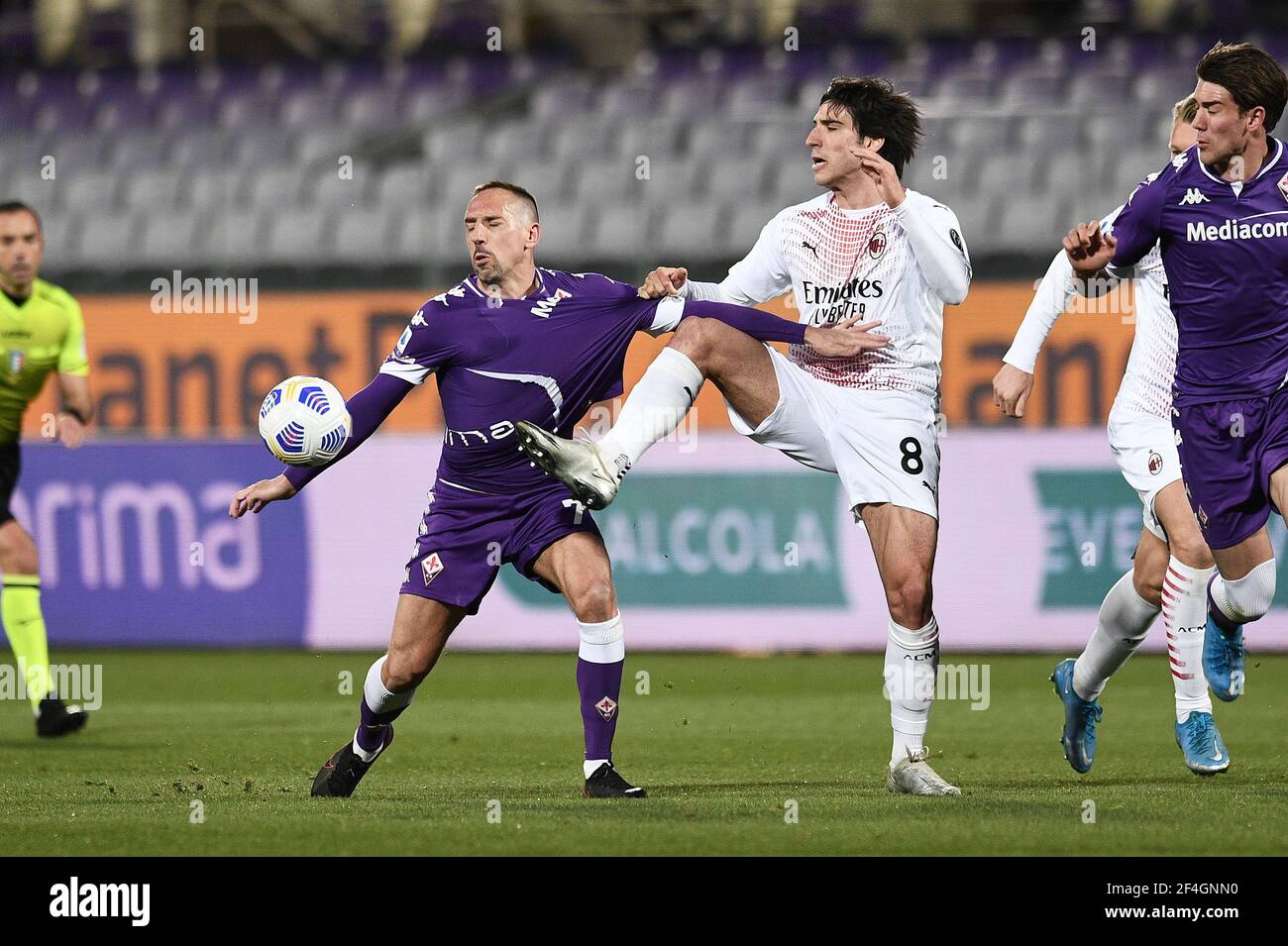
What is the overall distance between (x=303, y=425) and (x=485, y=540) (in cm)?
71

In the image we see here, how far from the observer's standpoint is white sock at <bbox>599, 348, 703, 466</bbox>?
18.8 feet

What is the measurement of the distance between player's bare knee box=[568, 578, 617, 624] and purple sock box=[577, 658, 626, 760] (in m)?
0.15

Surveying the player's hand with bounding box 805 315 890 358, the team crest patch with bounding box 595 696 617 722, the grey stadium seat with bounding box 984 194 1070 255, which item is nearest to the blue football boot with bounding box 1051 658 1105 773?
the player's hand with bounding box 805 315 890 358

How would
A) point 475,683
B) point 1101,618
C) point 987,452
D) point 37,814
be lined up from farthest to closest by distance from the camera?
point 987,452
point 475,683
point 1101,618
point 37,814

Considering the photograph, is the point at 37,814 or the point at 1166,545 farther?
the point at 1166,545

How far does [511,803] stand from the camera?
6.05 m

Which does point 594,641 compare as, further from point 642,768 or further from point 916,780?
point 642,768

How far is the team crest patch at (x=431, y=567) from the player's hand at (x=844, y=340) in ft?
4.44

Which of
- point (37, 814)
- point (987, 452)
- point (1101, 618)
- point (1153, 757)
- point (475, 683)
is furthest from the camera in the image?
point (987, 452)

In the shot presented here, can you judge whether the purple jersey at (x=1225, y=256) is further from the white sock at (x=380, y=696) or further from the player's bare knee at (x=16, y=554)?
the player's bare knee at (x=16, y=554)

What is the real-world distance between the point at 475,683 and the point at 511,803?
182 inches

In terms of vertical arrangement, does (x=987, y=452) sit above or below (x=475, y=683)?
above

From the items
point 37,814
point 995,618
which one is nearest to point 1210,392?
point 37,814

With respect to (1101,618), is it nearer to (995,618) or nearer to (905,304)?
(905,304)
